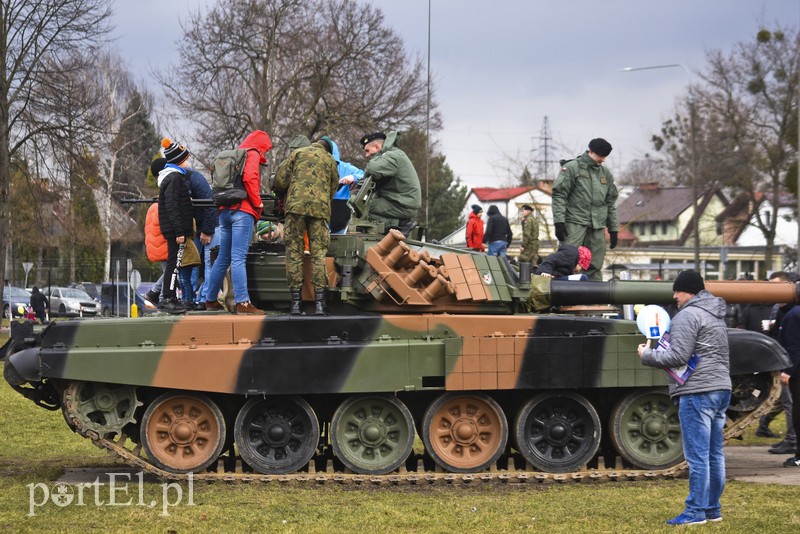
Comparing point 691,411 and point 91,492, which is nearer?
point 691,411

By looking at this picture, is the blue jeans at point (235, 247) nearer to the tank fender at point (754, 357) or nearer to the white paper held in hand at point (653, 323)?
the white paper held in hand at point (653, 323)

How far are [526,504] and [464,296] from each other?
89.1 inches

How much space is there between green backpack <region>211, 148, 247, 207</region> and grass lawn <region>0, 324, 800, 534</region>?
2861mm

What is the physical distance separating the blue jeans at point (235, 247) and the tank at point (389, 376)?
0.99 feet

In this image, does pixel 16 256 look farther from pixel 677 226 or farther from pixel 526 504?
pixel 526 504

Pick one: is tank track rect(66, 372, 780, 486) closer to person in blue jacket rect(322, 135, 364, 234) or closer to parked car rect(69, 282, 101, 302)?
person in blue jacket rect(322, 135, 364, 234)

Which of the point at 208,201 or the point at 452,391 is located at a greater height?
the point at 208,201

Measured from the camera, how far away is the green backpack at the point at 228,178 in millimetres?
11211

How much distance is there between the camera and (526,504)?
31.9ft

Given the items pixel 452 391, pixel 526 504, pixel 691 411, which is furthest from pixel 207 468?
pixel 691 411

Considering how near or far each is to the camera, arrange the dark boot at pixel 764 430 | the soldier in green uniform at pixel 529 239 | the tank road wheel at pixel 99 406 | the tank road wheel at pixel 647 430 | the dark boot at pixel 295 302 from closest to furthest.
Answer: the tank road wheel at pixel 99 406 < the dark boot at pixel 295 302 < the tank road wheel at pixel 647 430 < the dark boot at pixel 764 430 < the soldier in green uniform at pixel 529 239

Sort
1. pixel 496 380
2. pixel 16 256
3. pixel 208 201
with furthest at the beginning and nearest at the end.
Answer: pixel 16 256
pixel 208 201
pixel 496 380

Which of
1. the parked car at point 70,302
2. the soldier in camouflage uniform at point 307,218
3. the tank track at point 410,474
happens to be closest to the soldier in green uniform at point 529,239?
the tank track at point 410,474

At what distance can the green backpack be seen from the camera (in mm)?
11211
